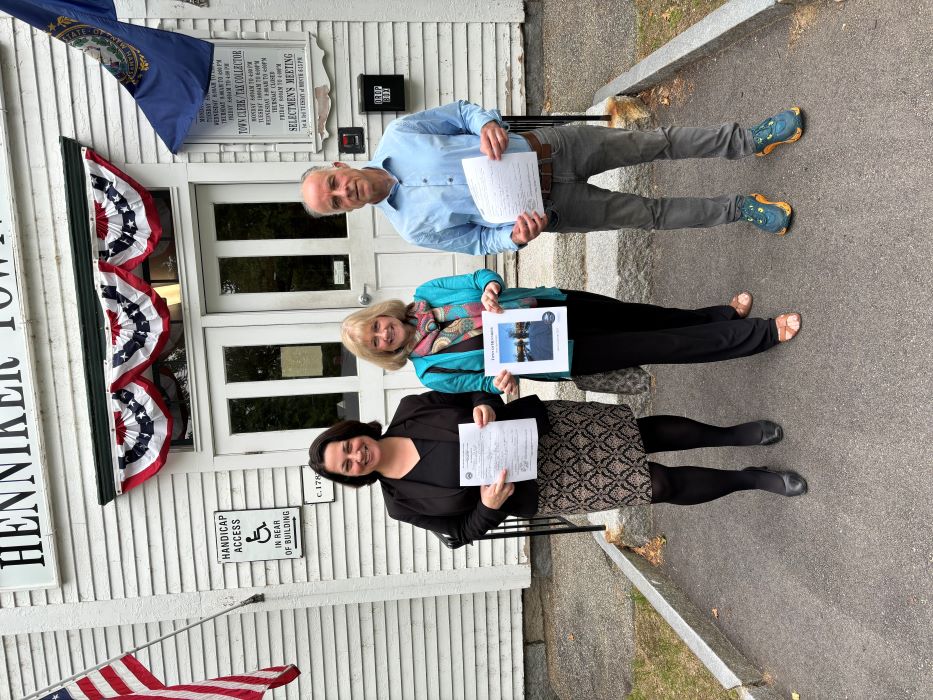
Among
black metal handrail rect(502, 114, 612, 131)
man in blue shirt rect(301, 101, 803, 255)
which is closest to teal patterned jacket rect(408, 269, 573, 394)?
man in blue shirt rect(301, 101, 803, 255)

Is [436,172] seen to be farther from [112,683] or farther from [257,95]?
[112,683]

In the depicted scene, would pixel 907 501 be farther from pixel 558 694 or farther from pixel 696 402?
pixel 558 694

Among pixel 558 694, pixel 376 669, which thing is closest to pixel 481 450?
pixel 376 669

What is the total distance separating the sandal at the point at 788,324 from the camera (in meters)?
3.78

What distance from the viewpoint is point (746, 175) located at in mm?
4305

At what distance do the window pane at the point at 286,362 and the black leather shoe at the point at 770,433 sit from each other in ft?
12.8

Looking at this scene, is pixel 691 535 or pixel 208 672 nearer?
pixel 691 535

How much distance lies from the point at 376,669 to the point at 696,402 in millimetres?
4877

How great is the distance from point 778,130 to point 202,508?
18.8ft

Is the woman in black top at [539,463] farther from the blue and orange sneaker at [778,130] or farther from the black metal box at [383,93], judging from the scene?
the black metal box at [383,93]

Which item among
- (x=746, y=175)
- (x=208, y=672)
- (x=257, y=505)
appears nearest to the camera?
(x=746, y=175)

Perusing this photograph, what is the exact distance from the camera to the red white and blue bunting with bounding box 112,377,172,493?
5898 millimetres

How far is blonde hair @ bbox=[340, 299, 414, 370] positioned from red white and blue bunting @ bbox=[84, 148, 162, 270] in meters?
3.37

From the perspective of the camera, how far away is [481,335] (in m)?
3.48
